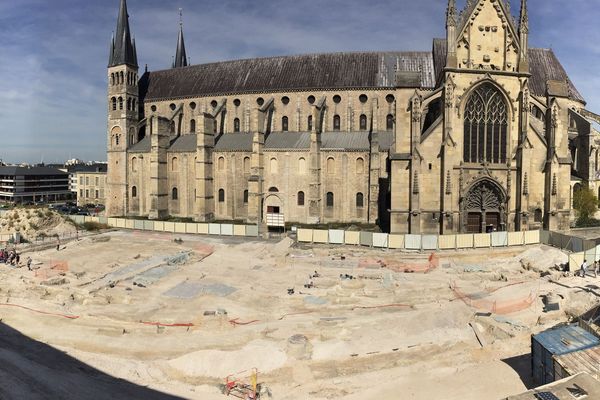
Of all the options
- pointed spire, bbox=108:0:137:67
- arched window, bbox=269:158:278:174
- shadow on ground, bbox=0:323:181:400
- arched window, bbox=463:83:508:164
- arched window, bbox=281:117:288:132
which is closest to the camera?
shadow on ground, bbox=0:323:181:400

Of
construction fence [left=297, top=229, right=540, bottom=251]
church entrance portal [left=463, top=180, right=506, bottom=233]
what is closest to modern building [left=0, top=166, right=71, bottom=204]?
construction fence [left=297, top=229, right=540, bottom=251]

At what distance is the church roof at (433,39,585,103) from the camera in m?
44.4

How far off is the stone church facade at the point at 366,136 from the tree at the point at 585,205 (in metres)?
3.38

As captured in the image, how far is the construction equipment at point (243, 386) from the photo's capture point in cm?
1383

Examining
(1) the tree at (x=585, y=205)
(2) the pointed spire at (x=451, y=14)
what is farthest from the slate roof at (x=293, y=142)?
(1) the tree at (x=585, y=205)

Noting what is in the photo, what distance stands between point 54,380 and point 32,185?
90.7 meters

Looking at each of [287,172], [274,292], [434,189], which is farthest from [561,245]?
[287,172]

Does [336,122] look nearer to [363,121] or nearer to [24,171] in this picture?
[363,121]

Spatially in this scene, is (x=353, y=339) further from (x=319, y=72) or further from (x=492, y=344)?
(x=319, y=72)

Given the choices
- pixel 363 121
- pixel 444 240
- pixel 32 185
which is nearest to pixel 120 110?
pixel 363 121

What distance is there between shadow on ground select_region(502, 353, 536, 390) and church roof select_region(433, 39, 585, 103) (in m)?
34.5

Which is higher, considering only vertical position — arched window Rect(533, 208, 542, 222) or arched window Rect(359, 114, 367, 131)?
arched window Rect(359, 114, 367, 131)

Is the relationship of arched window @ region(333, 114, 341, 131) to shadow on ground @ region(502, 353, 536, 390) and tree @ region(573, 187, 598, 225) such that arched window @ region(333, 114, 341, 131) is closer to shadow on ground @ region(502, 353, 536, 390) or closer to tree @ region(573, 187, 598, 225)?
tree @ region(573, 187, 598, 225)

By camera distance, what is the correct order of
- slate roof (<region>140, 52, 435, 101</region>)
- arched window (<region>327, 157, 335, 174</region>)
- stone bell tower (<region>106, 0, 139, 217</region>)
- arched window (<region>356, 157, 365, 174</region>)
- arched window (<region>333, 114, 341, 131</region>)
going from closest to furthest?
arched window (<region>356, 157, 365, 174</region>) < arched window (<region>327, 157, 335, 174</region>) < slate roof (<region>140, 52, 435, 101</region>) < arched window (<region>333, 114, 341, 131</region>) < stone bell tower (<region>106, 0, 139, 217</region>)
